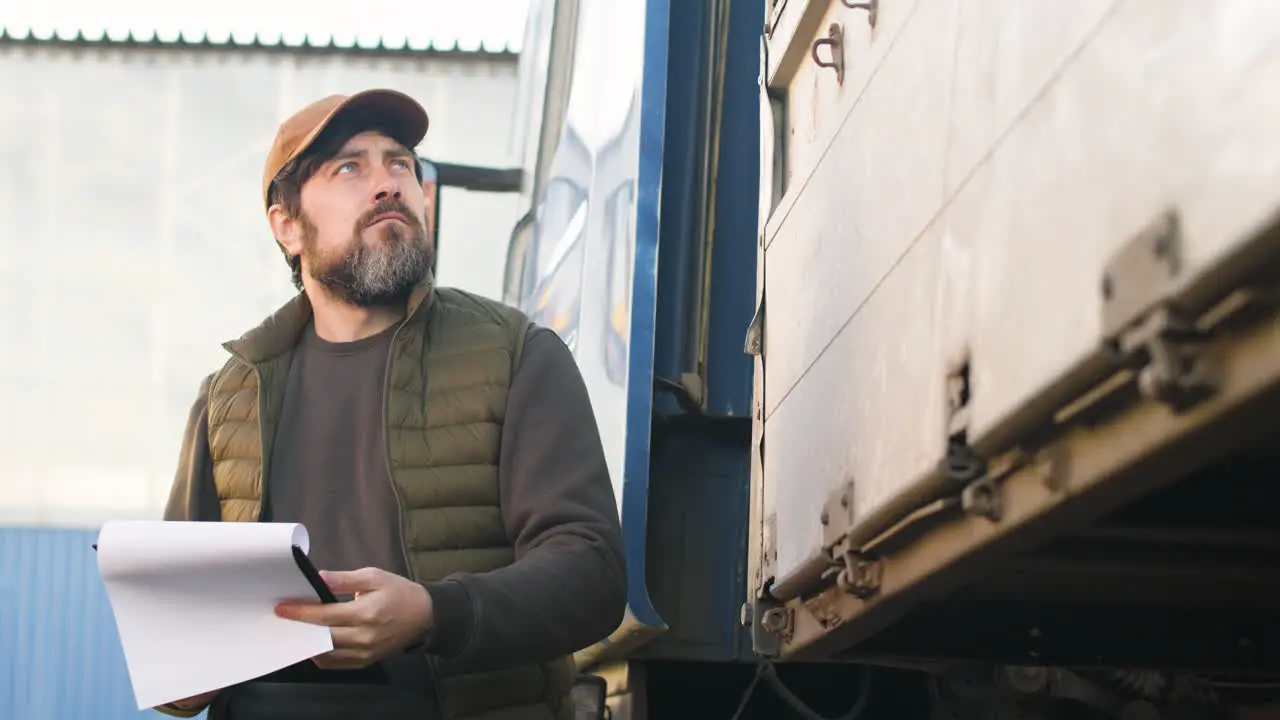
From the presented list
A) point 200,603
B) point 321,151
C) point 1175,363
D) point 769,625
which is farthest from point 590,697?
point 1175,363

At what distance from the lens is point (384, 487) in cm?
253

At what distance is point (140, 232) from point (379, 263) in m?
10.6

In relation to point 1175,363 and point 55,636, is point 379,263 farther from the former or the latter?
point 55,636

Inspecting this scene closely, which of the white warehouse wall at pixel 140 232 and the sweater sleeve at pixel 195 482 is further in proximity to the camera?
the white warehouse wall at pixel 140 232

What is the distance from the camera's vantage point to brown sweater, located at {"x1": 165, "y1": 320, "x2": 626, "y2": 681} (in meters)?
2.33

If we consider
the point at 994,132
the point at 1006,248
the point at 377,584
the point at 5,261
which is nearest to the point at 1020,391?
the point at 1006,248

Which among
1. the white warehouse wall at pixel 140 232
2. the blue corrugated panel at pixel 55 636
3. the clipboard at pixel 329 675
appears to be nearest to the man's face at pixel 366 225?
the clipboard at pixel 329 675

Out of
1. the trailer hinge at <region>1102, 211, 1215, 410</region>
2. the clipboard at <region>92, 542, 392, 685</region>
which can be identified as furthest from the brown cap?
the trailer hinge at <region>1102, 211, 1215, 410</region>

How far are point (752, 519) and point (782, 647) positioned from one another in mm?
366

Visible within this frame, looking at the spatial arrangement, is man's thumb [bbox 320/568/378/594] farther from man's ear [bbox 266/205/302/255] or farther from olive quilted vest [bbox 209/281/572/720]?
man's ear [bbox 266/205/302/255]

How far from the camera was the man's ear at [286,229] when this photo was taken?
2812 millimetres

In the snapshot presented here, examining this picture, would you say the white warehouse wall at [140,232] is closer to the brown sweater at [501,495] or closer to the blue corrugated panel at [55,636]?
the blue corrugated panel at [55,636]

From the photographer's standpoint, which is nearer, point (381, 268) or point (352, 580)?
point (352, 580)

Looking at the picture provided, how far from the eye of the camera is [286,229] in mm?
2836
